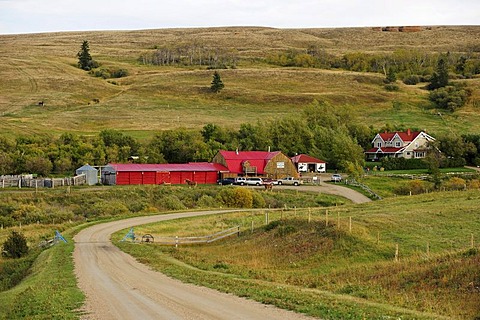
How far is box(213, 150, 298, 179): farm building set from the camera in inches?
3174

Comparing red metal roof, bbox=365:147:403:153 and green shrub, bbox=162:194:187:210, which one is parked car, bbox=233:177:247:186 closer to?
green shrub, bbox=162:194:187:210

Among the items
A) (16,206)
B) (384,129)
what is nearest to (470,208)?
(16,206)

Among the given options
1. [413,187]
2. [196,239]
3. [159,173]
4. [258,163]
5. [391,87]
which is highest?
[391,87]

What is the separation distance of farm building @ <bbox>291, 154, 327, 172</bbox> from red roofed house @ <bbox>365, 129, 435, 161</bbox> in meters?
11.0

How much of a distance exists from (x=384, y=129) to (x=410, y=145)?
12.4 m

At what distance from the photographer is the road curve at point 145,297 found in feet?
52.3

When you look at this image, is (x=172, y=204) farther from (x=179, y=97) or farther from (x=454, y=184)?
(x=179, y=97)

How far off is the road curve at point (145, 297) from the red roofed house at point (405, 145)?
230 feet

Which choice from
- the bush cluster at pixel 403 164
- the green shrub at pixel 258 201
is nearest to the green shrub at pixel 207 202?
the green shrub at pixel 258 201

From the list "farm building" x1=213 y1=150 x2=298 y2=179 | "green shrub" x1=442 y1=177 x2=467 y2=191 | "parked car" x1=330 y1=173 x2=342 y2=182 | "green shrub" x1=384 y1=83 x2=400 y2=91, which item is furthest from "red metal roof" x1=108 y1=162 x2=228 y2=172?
"green shrub" x1=384 y1=83 x2=400 y2=91

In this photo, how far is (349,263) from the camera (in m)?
26.4

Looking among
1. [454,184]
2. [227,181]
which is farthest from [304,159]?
[454,184]

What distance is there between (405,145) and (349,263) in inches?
2749

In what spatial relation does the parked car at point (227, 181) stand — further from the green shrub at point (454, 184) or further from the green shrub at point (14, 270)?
the green shrub at point (14, 270)
